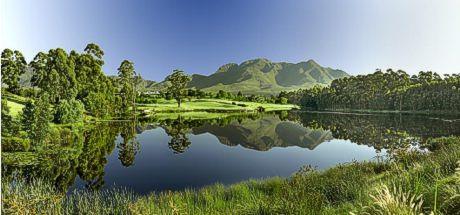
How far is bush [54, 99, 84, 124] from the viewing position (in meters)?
40.3

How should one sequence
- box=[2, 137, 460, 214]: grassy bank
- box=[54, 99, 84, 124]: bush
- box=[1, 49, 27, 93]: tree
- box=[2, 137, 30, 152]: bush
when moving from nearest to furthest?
box=[2, 137, 460, 214]: grassy bank → box=[2, 137, 30, 152]: bush → box=[54, 99, 84, 124]: bush → box=[1, 49, 27, 93]: tree

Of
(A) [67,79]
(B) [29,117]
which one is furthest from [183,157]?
(A) [67,79]

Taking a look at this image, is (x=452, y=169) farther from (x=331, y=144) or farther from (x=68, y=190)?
(x=331, y=144)

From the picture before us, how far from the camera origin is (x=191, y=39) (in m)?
76.1

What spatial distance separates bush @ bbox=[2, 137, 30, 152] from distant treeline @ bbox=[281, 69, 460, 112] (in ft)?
306

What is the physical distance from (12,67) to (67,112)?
17.2 metres

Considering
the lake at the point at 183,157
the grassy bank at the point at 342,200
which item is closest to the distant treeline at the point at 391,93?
the lake at the point at 183,157

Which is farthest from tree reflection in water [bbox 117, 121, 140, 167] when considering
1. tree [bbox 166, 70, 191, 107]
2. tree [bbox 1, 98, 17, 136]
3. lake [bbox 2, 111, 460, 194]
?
tree [bbox 166, 70, 191, 107]

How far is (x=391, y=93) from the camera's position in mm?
115688

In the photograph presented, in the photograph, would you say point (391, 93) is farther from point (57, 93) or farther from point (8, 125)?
point (8, 125)

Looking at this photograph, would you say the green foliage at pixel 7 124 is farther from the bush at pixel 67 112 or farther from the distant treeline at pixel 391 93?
the distant treeline at pixel 391 93

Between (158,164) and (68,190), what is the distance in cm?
811

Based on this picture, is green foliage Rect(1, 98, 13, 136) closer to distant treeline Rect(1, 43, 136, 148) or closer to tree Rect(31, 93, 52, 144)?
distant treeline Rect(1, 43, 136, 148)

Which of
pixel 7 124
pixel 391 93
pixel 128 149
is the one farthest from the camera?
pixel 391 93
